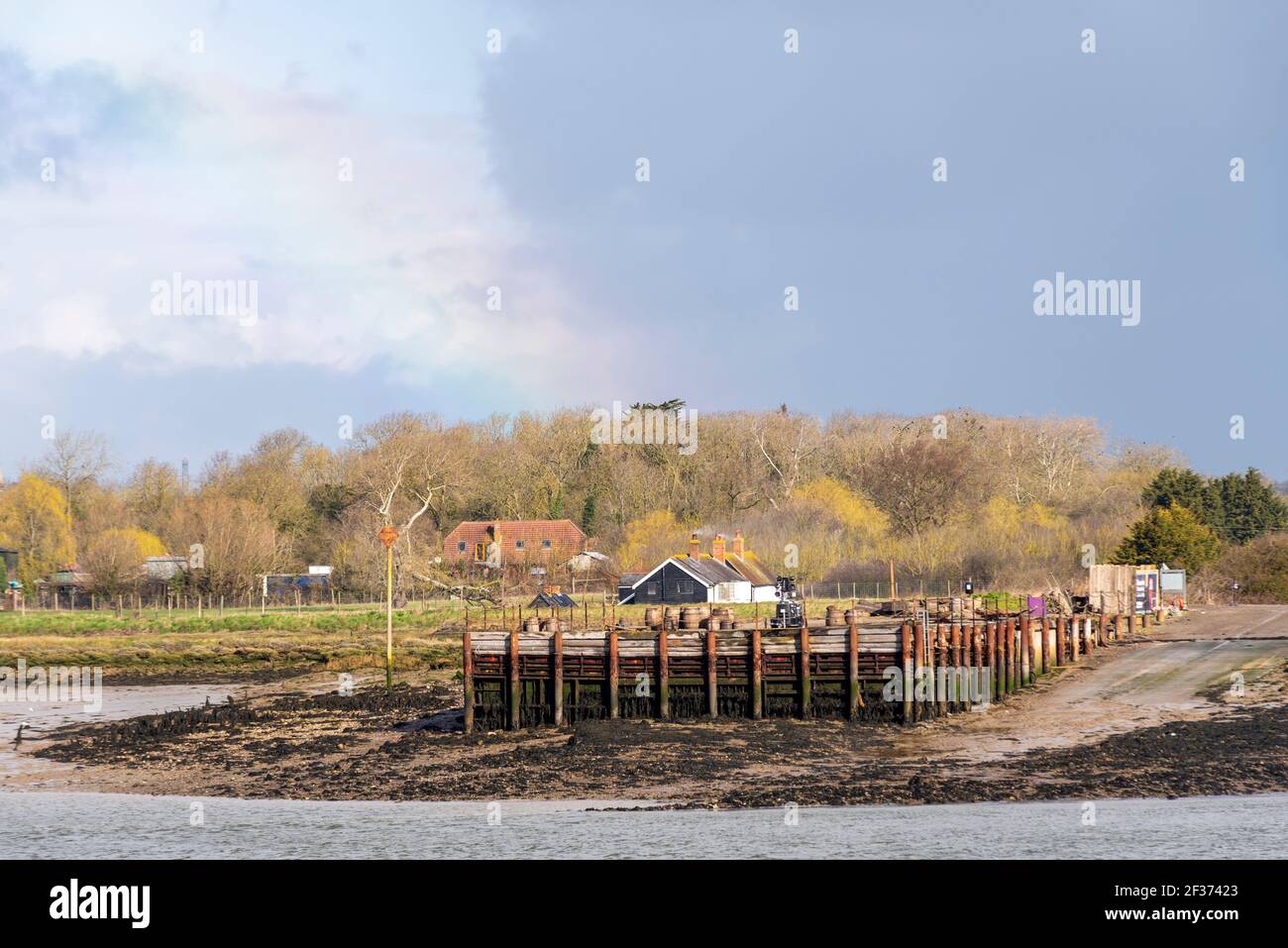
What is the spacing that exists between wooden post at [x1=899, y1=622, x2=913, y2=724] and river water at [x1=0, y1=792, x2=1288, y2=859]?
10.1 meters

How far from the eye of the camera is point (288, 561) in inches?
4149

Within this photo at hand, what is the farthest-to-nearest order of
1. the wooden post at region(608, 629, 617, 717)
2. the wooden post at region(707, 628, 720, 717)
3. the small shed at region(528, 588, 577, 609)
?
1. the small shed at region(528, 588, 577, 609)
2. the wooden post at region(707, 628, 720, 717)
3. the wooden post at region(608, 629, 617, 717)

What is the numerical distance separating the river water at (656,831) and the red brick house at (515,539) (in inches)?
2972

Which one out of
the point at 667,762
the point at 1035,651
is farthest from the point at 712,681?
the point at 1035,651

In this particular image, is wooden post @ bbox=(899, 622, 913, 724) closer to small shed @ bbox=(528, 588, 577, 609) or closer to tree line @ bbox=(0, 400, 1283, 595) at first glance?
small shed @ bbox=(528, 588, 577, 609)

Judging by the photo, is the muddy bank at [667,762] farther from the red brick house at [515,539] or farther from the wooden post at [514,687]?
the red brick house at [515,539]

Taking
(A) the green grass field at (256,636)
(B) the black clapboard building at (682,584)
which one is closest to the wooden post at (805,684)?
(A) the green grass field at (256,636)

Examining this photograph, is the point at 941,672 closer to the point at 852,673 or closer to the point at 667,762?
the point at 852,673

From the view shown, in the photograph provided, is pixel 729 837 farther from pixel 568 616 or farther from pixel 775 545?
pixel 775 545

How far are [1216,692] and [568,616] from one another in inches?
1393

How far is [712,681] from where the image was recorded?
34.2m

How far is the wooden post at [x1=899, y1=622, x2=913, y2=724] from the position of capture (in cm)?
3362

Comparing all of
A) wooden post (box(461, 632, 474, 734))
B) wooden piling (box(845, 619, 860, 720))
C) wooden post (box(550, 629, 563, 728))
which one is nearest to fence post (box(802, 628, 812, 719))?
wooden piling (box(845, 619, 860, 720))
